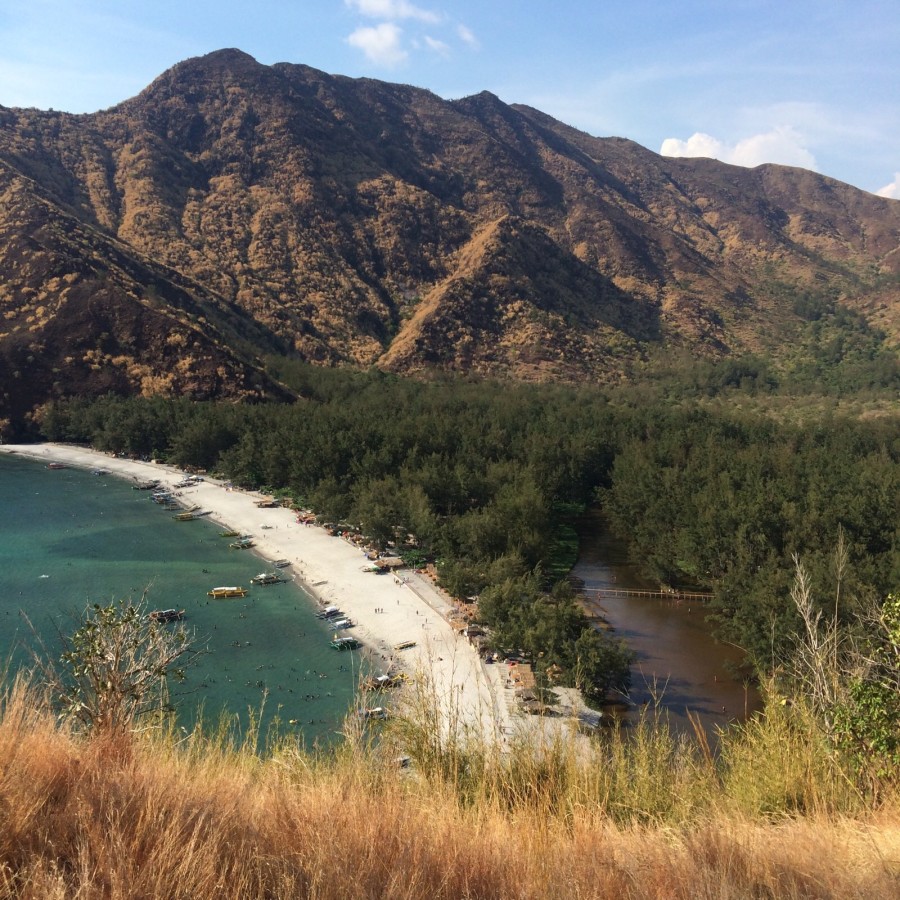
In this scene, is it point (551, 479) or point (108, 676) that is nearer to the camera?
point (108, 676)

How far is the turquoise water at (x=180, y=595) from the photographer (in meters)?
29.1

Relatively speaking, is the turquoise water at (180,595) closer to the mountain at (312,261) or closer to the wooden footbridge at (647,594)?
the wooden footbridge at (647,594)

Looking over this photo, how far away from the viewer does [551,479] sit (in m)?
55.8

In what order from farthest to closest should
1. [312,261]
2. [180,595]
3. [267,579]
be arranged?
→ [312,261] < [267,579] < [180,595]

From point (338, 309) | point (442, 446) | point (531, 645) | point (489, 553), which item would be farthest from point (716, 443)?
point (338, 309)

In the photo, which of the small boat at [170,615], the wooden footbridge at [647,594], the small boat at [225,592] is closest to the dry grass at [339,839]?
the small boat at [170,615]

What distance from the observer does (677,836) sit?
20.3 ft

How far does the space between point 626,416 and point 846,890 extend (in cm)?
7395

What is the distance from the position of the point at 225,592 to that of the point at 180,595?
8.42 ft

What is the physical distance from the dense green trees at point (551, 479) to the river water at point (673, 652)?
168 centimetres

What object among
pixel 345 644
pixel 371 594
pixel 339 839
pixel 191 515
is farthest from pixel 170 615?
pixel 339 839

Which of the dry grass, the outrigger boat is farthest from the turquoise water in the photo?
the dry grass

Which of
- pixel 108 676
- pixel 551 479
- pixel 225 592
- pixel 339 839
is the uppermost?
pixel 339 839

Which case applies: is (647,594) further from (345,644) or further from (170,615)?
(170,615)
